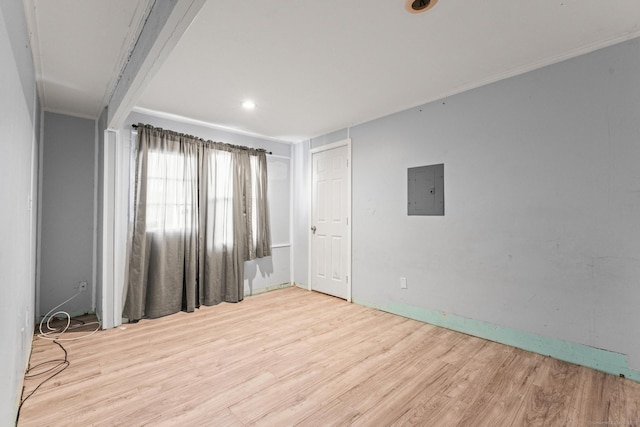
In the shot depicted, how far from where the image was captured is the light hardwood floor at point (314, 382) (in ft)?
5.67

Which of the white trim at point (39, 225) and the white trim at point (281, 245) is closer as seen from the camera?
the white trim at point (39, 225)

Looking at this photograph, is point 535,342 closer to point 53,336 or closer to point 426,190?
point 426,190

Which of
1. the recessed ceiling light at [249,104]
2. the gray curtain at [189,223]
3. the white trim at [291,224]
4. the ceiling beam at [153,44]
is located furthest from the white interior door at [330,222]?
the ceiling beam at [153,44]

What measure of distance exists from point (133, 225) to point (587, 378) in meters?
4.43

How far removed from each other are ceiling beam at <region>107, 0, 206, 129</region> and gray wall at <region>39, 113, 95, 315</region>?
4.73ft

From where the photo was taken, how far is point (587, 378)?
2098 millimetres

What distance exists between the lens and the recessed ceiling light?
10.5 feet

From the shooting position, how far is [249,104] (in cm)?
324

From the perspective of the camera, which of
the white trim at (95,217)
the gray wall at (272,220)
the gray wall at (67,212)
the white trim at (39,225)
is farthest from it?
the gray wall at (272,220)

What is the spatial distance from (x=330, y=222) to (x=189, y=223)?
1965 millimetres

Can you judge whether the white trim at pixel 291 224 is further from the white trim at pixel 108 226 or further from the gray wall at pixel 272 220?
the white trim at pixel 108 226

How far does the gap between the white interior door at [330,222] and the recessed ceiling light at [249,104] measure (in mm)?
1442

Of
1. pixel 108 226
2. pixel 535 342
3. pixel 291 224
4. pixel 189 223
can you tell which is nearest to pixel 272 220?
pixel 291 224

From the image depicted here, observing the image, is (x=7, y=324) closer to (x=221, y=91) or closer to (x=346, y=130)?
(x=221, y=91)
